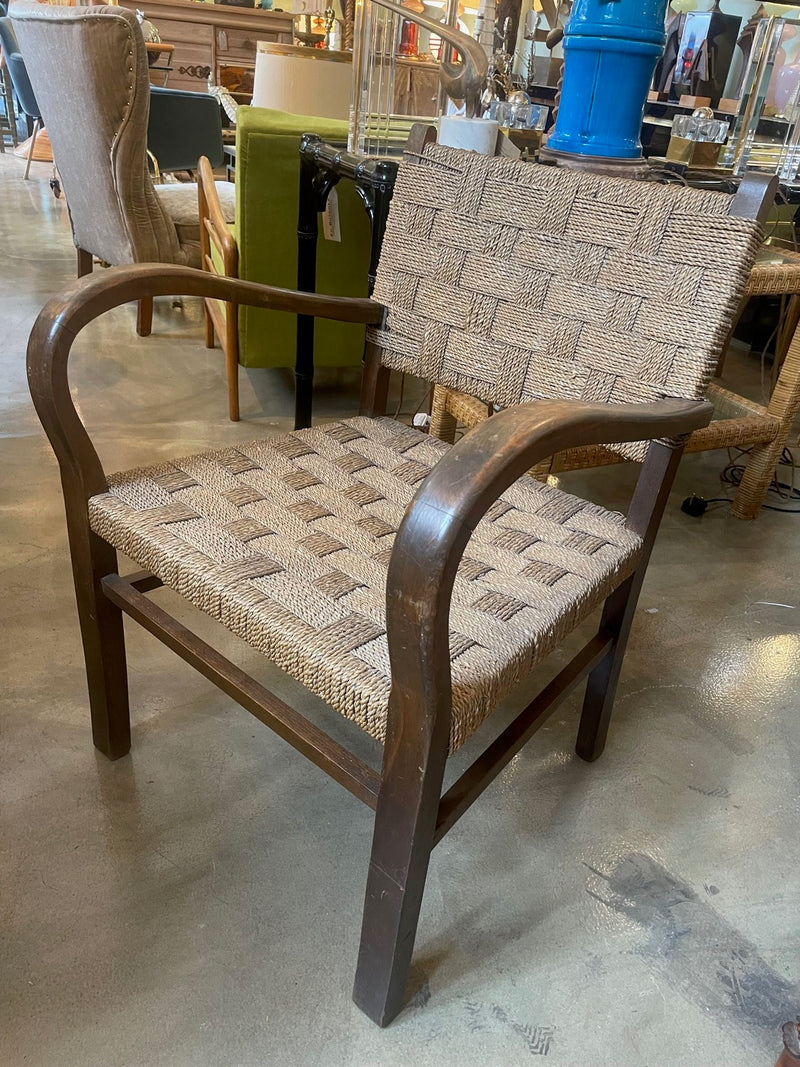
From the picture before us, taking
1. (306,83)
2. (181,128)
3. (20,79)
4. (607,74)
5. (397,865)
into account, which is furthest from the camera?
(20,79)

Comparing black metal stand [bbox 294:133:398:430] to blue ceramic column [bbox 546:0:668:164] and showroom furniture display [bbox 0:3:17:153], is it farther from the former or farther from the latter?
showroom furniture display [bbox 0:3:17:153]

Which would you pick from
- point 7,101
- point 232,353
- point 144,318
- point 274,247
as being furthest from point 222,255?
point 7,101

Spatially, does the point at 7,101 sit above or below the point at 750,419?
above

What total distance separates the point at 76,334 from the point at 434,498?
1.63 ft

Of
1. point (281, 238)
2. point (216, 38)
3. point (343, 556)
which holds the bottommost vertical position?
point (343, 556)

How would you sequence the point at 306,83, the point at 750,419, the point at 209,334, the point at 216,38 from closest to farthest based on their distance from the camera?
the point at 750,419 → the point at 209,334 → the point at 306,83 → the point at 216,38

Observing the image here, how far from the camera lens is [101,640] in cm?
100

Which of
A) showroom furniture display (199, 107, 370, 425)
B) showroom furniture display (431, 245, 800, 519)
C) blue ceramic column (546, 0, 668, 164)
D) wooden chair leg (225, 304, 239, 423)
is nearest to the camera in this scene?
blue ceramic column (546, 0, 668, 164)

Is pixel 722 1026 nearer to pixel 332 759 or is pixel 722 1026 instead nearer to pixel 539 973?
pixel 539 973

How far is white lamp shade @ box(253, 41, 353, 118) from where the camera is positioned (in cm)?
290

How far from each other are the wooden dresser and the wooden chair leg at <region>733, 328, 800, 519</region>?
17.7 ft

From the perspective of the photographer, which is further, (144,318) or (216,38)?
(216,38)

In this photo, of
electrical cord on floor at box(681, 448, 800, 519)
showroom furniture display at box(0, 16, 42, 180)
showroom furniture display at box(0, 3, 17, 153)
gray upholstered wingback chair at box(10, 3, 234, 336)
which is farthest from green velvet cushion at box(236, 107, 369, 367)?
showroom furniture display at box(0, 3, 17, 153)

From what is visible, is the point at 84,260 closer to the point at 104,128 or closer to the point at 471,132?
the point at 104,128
